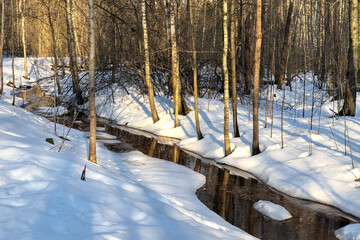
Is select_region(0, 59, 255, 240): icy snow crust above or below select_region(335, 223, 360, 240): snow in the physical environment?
above

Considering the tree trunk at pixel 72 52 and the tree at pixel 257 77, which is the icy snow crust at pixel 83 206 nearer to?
the tree at pixel 257 77

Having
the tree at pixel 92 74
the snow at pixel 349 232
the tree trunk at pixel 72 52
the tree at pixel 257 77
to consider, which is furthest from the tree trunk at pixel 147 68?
the snow at pixel 349 232

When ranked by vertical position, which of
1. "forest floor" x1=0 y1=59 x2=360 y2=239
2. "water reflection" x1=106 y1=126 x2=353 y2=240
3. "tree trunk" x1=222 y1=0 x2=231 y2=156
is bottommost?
"water reflection" x1=106 y1=126 x2=353 y2=240

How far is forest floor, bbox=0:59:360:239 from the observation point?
538 cm

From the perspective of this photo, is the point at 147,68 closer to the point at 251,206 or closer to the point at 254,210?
the point at 251,206

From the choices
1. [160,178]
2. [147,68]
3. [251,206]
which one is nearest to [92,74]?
[160,178]

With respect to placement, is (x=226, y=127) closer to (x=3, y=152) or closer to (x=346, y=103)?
(x=346, y=103)

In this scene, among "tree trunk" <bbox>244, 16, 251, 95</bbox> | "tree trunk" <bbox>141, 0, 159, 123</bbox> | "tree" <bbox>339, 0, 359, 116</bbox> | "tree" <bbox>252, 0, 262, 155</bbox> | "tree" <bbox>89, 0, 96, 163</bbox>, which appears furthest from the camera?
"tree trunk" <bbox>244, 16, 251, 95</bbox>

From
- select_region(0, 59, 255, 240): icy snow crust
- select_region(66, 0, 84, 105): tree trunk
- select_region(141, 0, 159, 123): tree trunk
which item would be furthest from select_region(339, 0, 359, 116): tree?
select_region(66, 0, 84, 105): tree trunk

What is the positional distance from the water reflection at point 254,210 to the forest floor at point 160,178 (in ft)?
1.37

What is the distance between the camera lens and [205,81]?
2447cm

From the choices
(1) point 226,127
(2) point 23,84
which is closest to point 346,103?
(1) point 226,127

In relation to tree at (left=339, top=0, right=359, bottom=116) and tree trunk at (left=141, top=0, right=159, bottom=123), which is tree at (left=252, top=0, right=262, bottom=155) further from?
tree trunk at (left=141, top=0, right=159, bottom=123)

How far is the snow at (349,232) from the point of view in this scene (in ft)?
23.8
